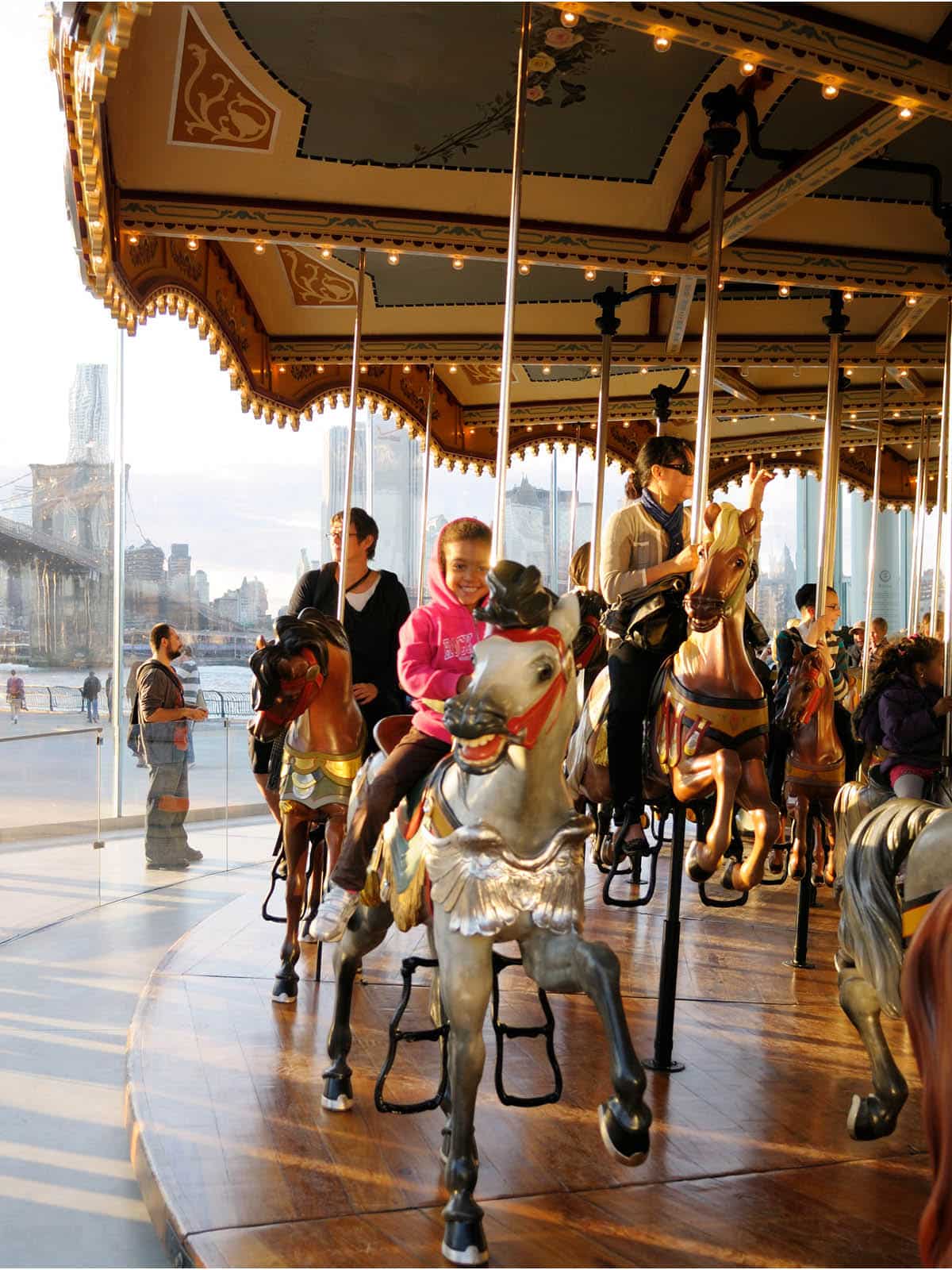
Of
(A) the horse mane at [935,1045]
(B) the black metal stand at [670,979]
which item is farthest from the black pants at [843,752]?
(A) the horse mane at [935,1045]

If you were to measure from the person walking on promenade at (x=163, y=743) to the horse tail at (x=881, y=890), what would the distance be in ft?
17.8

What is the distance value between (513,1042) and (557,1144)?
3.52 ft

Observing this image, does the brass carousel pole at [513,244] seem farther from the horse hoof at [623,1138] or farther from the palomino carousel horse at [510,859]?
the horse hoof at [623,1138]

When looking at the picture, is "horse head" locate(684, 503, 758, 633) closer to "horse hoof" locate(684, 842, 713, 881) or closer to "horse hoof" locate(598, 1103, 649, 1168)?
"horse hoof" locate(684, 842, 713, 881)

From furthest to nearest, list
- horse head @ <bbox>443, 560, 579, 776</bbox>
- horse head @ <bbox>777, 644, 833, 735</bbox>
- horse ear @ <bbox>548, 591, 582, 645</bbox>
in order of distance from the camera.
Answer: horse head @ <bbox>777, 644, 833, 735</bbox> < horse ear @ <bbox>548, 591, 582, 645</bbox> < horse head @ <bbox>443, 560, 579, 776</bbox>

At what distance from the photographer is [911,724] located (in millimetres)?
5496

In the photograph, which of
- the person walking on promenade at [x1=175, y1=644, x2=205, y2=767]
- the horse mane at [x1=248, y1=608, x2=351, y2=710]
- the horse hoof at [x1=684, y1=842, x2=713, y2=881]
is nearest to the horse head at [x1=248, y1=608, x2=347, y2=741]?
the horse mane at [x1=248, y1=608, x2=351, y2=710]

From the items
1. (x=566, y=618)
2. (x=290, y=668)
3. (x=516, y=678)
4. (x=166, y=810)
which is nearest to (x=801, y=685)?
(x=290, y=668)

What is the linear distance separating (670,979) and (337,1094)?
4.28ft

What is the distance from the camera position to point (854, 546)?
1598 cm

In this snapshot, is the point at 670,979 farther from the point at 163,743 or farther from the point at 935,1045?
the point at 163,743

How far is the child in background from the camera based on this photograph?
216 inches

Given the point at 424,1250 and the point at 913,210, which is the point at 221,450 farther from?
the point at 424,1250

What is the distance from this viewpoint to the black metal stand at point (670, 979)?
4395mm
